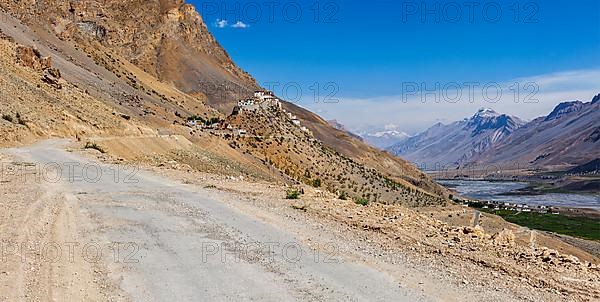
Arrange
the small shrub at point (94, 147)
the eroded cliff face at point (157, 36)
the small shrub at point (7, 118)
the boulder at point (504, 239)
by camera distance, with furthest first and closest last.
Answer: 1. the eroded cliff face at point (157, 36)
2. the small shrub at point (7, 118)
3. the small shrub at point (94, 147)
4. the boulder at point (504, 239)

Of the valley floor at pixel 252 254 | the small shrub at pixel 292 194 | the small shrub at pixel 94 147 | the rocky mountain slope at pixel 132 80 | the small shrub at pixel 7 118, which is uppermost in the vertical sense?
the rocky mountain slope at pixel 132 80

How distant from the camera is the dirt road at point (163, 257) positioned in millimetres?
7359

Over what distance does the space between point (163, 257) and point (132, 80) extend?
7040 centimetres

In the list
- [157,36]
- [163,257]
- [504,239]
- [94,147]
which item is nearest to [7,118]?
[94,147]

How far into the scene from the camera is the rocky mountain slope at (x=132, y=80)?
38.6m

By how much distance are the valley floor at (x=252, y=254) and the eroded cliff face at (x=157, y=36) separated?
78.1 metres

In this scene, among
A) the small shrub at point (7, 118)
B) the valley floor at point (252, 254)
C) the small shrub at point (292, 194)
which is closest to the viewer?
the valley floor at point (252, 254)

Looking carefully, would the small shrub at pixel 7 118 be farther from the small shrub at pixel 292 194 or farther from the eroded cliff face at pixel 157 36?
the eroded cliff face at pixel 157 36

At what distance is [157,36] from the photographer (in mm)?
114312

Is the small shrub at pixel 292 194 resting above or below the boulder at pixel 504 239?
above

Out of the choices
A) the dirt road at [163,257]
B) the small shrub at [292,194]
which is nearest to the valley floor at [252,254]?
the dirt road at [163,257]

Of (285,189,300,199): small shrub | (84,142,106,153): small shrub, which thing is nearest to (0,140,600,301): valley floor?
(285,189,300,199): small shrub

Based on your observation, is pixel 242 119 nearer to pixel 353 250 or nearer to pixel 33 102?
pixel 33 102

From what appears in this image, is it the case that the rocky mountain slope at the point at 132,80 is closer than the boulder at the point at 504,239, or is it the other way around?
the boulder at the point at 504,239
